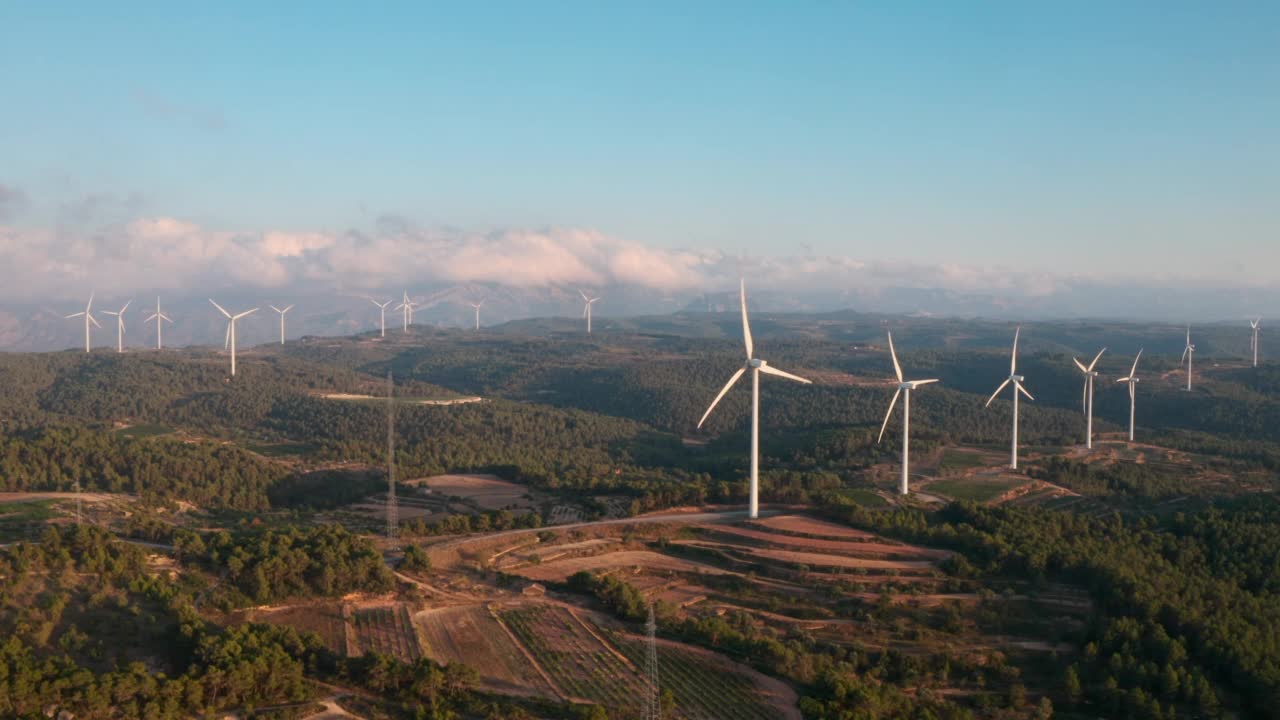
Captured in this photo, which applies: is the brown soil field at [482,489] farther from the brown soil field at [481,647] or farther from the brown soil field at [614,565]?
the brown soil field at [481,647]

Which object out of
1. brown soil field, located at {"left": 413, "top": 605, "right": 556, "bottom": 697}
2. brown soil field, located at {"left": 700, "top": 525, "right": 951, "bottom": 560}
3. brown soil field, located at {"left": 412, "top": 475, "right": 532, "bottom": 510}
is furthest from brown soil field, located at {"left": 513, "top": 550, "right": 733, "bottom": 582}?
brown soil field, located at {"left": 412, "top": 475, "right": 532, "bottom": 510}

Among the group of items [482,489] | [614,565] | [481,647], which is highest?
[614,565]

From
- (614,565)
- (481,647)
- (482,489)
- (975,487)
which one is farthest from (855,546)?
(482,489)

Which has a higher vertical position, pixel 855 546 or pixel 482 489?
pixel 855 546

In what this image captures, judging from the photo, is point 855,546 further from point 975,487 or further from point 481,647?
point 975,487

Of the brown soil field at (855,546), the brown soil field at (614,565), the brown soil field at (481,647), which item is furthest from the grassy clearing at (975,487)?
the brown soil field at (481,647)

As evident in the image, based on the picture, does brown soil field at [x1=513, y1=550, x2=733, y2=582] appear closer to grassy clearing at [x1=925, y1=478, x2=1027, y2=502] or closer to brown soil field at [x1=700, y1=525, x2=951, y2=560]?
brown soil field at [x1=700, y1=525, x2=951, y2=560]
